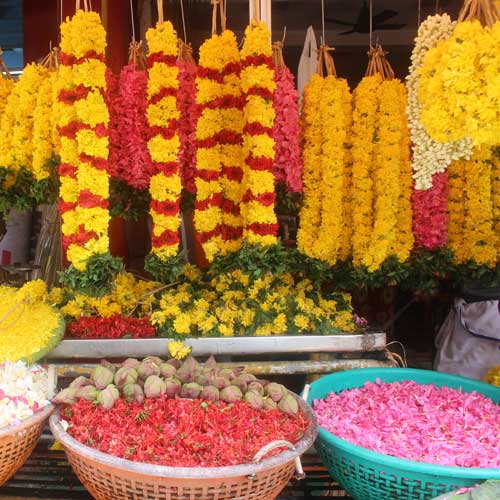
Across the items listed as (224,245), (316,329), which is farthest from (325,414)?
(224,245)

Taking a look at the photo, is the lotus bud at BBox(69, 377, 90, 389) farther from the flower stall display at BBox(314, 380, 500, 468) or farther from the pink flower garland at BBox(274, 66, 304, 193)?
the pink flower garland at BBox(274, 66, 304, 193)

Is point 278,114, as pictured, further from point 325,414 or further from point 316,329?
point 325,414

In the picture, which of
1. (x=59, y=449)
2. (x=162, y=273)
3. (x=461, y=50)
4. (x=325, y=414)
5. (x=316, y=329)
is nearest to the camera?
(x=461, y=50)

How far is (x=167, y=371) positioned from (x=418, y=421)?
109cm

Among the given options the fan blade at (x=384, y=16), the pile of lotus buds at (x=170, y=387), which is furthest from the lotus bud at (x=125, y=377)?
the fan blade at (x=384, y=16)

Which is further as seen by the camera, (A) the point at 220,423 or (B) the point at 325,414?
(B) the point at 325,414

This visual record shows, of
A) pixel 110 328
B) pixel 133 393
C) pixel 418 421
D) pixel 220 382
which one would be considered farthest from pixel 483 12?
pixel 110 328

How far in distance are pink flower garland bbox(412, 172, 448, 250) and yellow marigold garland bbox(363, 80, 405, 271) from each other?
0.47ft

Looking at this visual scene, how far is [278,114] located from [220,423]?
72.3 inches

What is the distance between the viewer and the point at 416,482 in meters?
2.02

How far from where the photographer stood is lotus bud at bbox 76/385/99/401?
2.15m

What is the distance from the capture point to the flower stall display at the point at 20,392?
214 cm

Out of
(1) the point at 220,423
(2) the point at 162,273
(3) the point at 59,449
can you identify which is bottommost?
(3) the point at 59,449

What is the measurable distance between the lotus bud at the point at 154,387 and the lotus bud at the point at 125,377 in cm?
6
